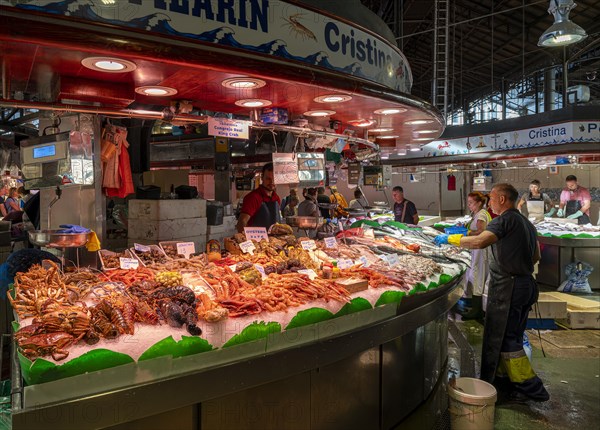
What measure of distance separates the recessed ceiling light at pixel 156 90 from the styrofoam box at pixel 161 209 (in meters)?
1.62

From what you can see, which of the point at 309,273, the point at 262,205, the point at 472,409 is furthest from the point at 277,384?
the point at 262,205

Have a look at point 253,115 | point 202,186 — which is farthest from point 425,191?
point 253,115

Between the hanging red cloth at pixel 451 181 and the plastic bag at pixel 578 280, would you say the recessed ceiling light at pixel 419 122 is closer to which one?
the plastic bag at pixel 578 280

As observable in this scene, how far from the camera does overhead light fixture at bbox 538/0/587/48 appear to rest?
691cm

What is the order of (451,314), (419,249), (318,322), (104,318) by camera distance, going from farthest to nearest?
(451,314) → (419,249) → (318,322) → (104,318)

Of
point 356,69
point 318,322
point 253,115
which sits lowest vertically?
point 318,322

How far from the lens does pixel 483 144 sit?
545 inches

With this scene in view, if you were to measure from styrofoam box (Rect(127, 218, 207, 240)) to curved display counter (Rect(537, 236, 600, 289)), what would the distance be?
7.95m

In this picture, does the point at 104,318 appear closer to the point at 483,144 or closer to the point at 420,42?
the point at 483,144

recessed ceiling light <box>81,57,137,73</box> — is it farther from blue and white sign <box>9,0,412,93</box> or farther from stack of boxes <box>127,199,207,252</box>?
stack of boxes <box>127,199,207,252</box>

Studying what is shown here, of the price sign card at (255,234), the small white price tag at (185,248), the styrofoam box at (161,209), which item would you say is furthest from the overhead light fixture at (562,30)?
the small white price tag at (185,248)

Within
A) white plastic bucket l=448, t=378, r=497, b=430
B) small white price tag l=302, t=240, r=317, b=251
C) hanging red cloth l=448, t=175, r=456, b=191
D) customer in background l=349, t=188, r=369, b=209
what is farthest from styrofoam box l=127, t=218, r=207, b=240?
hanging red cloth l=448, t=175, r=456, b=191

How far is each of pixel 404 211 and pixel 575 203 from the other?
483 cm

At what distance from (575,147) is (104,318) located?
1216 cm
